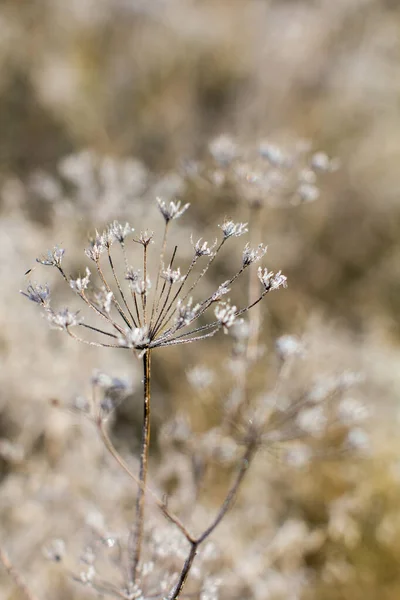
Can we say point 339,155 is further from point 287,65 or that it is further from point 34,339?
point 34,339

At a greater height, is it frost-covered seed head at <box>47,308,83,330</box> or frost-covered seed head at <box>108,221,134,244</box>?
frost-covered seed head at <box>108,221,134,244</box>

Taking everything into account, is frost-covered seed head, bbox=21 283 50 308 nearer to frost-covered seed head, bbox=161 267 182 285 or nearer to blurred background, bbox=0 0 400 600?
frost-covered seed head, bbox=161 267 182 285

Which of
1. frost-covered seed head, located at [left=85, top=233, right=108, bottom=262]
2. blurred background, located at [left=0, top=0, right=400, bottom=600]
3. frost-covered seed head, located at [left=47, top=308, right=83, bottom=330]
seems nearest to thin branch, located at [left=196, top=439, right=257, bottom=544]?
blurred background, located at [left=0, top=0, right=400, bottom=600]

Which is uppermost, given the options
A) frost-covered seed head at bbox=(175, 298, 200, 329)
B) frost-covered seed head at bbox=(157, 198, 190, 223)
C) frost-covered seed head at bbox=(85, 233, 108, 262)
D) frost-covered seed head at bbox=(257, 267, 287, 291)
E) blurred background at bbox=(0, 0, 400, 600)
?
blurred background at bbox=(0, 0, 400, 600)

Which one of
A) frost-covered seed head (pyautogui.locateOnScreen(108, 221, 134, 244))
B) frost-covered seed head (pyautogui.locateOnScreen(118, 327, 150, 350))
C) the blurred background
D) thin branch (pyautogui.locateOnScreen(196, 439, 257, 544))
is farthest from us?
the blurred background

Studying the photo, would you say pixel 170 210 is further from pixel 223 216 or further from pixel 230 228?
pixel 223 216

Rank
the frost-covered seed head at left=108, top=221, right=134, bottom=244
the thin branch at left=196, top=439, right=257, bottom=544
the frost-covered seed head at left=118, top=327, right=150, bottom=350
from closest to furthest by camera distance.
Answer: the frost-covered seed head at left=118, top=327, right=150, bottom=350, the frost-covered seed head at left=108, top=221, right=134, bottom=244, the thin branch at left=196, top=439, right=257, bottom=544

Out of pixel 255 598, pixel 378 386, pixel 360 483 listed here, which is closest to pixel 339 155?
pixel 378 386

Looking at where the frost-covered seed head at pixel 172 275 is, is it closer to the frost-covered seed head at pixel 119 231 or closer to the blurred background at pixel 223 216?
the frost-covered seed head at pixel 119 231
